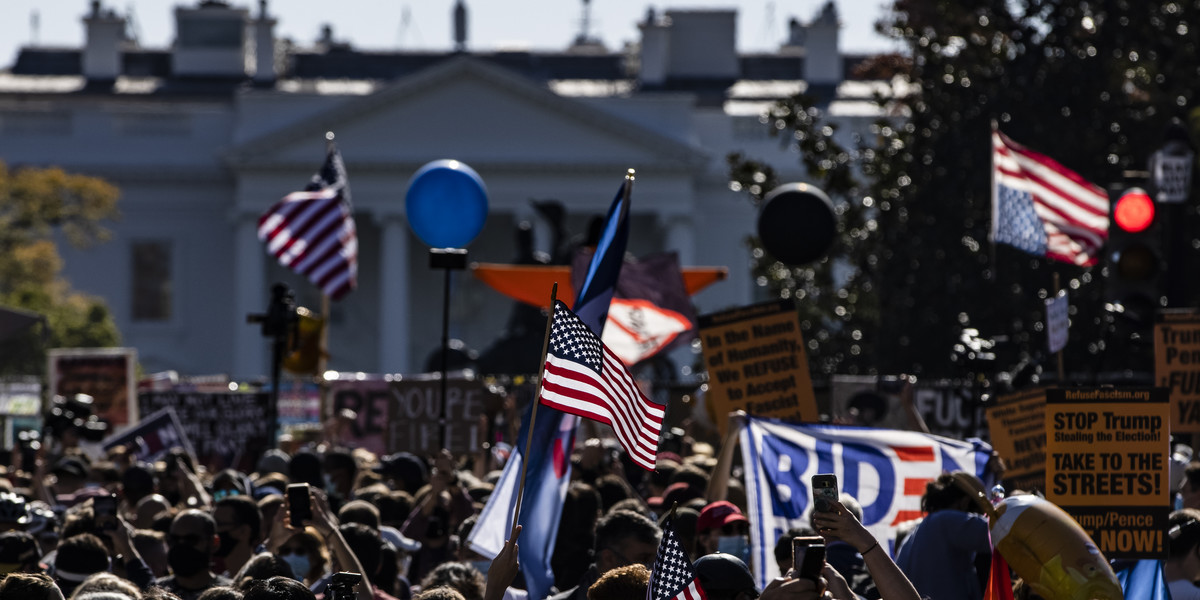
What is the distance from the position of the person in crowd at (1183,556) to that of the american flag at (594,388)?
1932 mm


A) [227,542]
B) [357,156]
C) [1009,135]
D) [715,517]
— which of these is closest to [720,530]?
[715,517]

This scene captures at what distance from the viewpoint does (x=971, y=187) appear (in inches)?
810

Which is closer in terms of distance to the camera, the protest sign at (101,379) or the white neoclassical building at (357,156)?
the protest sign at (101,379)

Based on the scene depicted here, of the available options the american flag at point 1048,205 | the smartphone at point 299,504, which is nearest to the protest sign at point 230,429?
the american flag at point 1048,205

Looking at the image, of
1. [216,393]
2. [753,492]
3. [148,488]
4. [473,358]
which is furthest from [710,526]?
[473,358]

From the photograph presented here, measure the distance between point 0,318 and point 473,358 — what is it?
7.09 metres

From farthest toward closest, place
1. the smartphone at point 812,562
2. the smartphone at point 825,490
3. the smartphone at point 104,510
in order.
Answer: the smartphone at point 104,510 → the smartphone at point 825,490 → the smartphone at point 812,562

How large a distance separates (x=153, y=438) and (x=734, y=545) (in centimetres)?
603

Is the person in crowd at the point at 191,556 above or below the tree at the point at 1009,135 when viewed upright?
below

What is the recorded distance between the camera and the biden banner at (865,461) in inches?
333

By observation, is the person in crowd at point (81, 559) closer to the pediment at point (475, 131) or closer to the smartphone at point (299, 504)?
the smartphone at point (299, 504)

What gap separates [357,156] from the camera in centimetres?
6425

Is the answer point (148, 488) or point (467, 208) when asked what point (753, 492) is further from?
point (467, 208)

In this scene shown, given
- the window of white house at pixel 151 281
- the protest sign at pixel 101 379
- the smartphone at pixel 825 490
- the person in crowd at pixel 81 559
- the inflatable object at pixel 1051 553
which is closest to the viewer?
the smartphone at pixel 825 490
